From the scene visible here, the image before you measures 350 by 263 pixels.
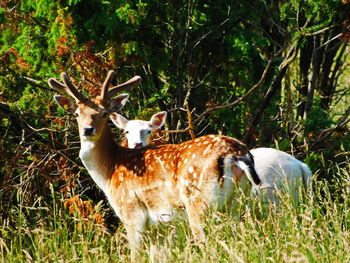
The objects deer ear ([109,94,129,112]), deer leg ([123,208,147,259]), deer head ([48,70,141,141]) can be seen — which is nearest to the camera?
deer leg ([123,208,147,259])

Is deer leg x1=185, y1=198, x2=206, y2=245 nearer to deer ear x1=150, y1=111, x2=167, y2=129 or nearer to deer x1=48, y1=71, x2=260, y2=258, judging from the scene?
deer x1=48, y1=71, x2=260, y2=258

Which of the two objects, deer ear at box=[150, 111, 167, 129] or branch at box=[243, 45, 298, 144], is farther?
branch at box=[243, 45, 298, 144]

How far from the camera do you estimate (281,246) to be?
13.5ft

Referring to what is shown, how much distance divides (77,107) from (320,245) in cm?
330

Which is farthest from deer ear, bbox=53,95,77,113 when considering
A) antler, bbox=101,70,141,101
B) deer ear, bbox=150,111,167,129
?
deer ear, bbox=150,111,167,129

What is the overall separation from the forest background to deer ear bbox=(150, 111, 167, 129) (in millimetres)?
170

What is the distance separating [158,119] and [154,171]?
1.76 m

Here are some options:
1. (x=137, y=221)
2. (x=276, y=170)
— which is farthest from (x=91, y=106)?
(x=276, y=170)

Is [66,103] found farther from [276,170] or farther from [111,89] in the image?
[276,170]

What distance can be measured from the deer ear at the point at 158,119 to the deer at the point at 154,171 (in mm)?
810

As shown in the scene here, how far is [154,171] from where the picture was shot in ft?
19.8

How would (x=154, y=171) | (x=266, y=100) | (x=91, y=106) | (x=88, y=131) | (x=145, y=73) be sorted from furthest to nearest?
(x=145, y=73)
(x=266, y=100)
(x=91, y=106)
(x=88, y=131)
(x=154, y=171)

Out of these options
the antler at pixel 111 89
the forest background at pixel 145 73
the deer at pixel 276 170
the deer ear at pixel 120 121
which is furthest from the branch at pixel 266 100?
the antler at pixel 111 89

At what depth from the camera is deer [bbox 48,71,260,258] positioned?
17.7 feet
